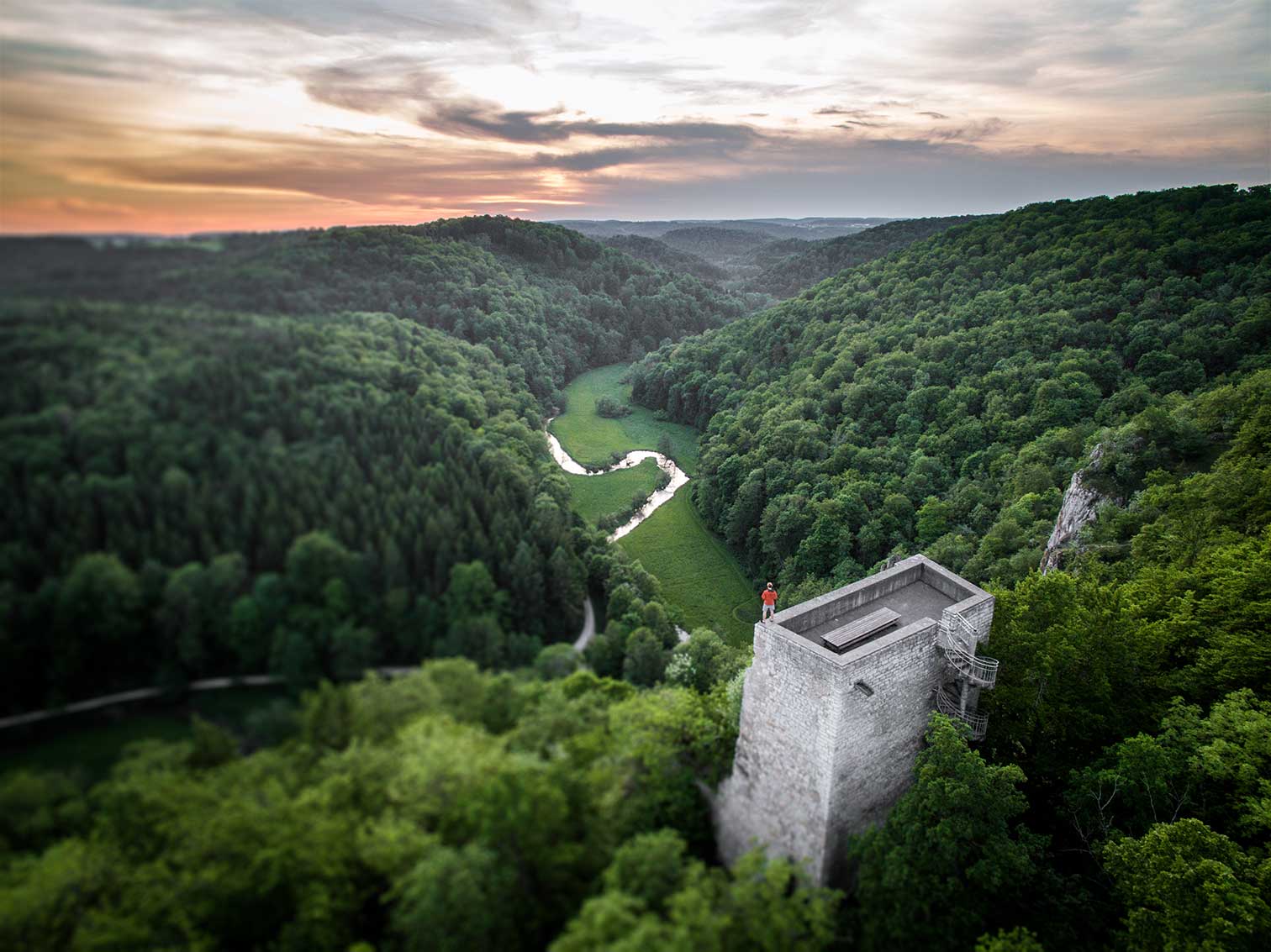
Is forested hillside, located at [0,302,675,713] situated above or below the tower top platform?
above

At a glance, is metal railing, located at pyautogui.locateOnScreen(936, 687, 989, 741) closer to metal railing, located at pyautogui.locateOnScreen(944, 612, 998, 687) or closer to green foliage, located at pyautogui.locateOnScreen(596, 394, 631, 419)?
metal railing, located at pyautogui.locateOnScreen(944, 612, 998, 687)

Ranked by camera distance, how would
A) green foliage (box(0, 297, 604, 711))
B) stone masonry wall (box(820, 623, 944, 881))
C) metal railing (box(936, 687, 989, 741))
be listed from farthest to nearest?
metal railing (box(936, 687, 989, 741)), stone masonry wall (box(820, 623, 944, 881)), green foliage (box(0, 297, 604, 711))

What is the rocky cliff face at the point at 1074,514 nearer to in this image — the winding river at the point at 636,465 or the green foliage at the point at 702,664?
the green foliage at the point at 702,664

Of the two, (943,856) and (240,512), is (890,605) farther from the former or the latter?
(240,512)

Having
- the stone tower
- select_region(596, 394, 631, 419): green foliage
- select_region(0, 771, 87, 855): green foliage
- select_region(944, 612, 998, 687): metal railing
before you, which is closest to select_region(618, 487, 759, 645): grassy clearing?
select_region(596, 394, 631, 419): green foliage

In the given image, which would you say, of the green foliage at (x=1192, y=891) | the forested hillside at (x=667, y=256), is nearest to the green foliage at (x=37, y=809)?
the green foliage at (x=1192, y=891)

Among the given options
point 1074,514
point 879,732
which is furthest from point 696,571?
point 879,732
